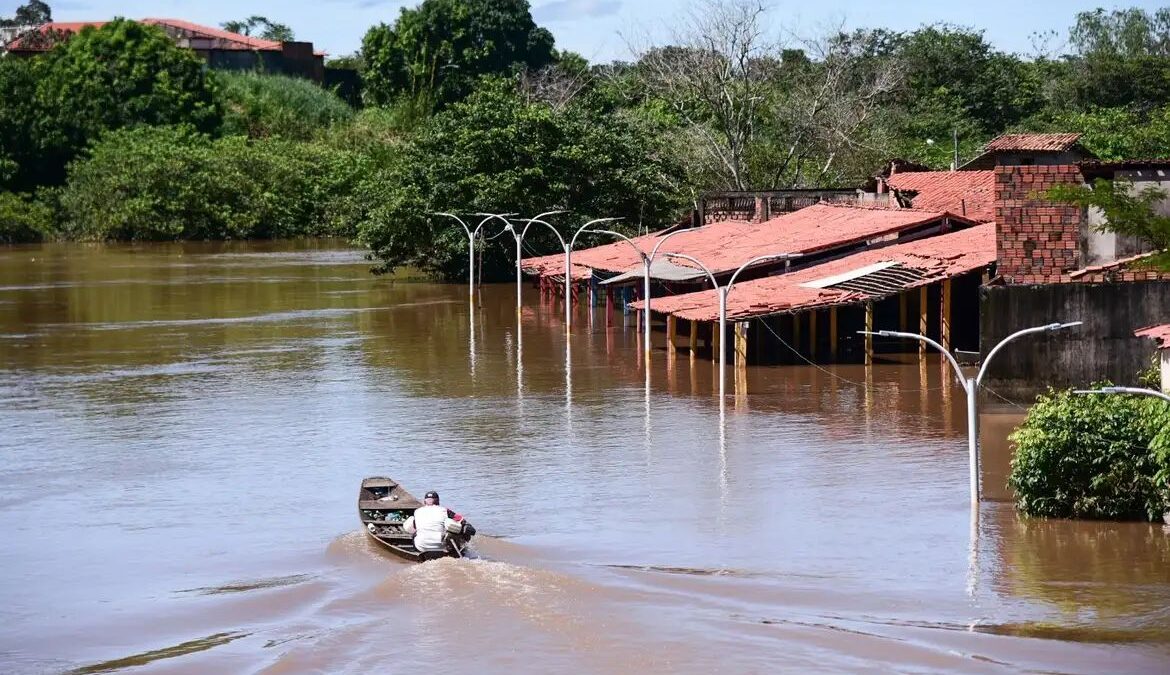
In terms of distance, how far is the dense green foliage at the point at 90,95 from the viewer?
349 feet

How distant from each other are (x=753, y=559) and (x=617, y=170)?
154 feet

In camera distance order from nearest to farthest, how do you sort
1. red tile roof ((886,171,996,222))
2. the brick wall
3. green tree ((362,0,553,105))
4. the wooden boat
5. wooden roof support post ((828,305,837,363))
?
the wooden boat
the brick wall
wooden roof support post ((828,305,837,363))
red tile roof ((886,171,996,222))
green tree ((362,0,553,105))

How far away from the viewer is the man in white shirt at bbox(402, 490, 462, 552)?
70.7 ft

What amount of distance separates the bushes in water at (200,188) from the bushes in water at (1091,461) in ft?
255

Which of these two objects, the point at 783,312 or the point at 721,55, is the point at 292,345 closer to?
the point at 783,312

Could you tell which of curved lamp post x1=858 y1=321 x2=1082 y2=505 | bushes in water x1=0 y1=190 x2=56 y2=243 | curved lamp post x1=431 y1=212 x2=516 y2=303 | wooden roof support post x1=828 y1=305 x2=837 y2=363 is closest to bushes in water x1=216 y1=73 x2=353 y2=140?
bushes in water x1=0 y1=190 x2=56 y2=243

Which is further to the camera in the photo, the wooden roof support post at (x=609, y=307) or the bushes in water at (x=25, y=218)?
the bushes in water at (x=25, y=218)

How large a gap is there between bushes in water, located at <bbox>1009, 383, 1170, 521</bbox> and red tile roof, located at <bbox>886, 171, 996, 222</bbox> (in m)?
23.7

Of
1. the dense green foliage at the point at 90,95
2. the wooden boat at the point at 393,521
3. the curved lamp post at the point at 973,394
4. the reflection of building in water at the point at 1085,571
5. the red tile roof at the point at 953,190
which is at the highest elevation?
the dense green foliage at the point at 90,95

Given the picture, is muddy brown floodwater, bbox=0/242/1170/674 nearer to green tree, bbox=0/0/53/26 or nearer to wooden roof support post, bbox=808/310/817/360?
wooden roof support post, bbox=808/310/817/360

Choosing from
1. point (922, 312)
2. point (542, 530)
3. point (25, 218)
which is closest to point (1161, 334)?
point (542, 530)

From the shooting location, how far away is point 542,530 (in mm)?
24578

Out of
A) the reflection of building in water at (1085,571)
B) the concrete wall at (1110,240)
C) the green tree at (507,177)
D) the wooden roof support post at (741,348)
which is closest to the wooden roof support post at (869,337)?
the wooden roof support post at (741,348)

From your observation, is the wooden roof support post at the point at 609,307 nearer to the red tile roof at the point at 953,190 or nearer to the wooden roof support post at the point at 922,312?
the red tile roof at the point at 953,190
